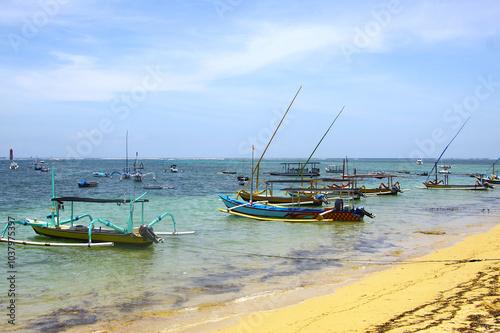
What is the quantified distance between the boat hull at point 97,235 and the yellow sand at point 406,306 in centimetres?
954

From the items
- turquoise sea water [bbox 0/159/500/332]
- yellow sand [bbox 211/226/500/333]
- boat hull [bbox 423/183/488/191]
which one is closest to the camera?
yellow sand [bbox 211/226/500/333]

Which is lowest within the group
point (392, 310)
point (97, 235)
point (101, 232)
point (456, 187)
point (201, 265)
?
point (201, 265)

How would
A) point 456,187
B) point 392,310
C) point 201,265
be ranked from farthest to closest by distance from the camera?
point 456,187, point 201,265, point 392,310

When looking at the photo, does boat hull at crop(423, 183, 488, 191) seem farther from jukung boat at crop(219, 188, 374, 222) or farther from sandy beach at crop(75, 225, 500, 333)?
sandy beach at crop(75, 225, 500, 333)

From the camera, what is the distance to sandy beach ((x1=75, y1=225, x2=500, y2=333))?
295 inches

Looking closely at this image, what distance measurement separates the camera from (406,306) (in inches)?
342

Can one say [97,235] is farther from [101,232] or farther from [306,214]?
[306,214]

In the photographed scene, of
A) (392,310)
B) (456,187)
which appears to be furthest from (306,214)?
(456,187)

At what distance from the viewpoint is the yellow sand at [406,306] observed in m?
7.45

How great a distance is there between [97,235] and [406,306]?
14101 mm

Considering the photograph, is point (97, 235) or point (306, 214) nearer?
point (97, 235)

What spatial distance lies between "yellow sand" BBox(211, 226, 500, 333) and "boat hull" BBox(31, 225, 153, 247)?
9.54 metres

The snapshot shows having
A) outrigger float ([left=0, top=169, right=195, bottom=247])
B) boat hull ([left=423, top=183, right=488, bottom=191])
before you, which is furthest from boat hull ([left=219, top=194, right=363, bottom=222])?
boat hull ([left=423, top=183, right=488, bottom=191])

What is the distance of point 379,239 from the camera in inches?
798
